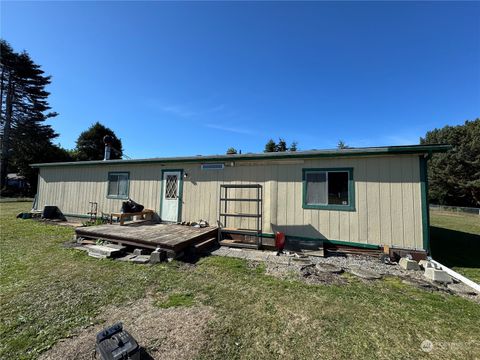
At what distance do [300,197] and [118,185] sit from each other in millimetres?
7991

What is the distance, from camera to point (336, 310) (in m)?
3.12

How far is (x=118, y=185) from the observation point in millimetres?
9758

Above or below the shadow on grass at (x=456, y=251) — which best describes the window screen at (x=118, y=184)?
above

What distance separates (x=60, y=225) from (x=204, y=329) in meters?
10.1

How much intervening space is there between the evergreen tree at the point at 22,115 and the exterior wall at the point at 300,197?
28803mm

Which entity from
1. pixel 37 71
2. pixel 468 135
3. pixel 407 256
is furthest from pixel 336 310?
pixel 37 71

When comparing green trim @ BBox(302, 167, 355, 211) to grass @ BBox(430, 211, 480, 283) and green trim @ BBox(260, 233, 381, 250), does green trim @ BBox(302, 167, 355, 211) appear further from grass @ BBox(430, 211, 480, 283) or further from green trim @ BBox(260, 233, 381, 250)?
grass @ BBox(430, 211, 480, 283)

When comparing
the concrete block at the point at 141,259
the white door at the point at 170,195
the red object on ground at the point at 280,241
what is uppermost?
the white door at the point at 170,195

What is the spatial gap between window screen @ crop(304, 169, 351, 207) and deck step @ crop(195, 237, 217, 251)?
313 centimetres

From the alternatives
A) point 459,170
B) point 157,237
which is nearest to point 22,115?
point 157,237

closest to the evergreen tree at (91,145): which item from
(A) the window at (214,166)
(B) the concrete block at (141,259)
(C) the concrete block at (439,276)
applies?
(A) the window at (214,166)

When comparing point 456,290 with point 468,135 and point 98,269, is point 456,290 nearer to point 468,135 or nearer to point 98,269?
point 98,269

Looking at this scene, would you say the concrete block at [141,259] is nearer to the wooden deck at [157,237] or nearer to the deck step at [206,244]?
the wooden deck at [157,237]

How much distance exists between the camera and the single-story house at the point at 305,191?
18.1 feet
